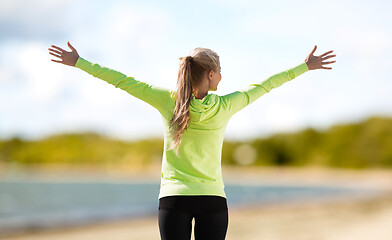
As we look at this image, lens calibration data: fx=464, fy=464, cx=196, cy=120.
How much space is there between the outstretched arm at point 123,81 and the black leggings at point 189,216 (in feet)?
1.45

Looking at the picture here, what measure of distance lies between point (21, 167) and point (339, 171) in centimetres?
7417

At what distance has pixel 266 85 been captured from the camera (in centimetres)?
233

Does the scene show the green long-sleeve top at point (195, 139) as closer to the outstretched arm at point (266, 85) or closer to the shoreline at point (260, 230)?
the outstretched arm at point (266, 85)

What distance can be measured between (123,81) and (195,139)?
456mm

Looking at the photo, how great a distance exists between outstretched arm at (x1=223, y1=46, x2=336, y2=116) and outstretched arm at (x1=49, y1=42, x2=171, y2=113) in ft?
1.00

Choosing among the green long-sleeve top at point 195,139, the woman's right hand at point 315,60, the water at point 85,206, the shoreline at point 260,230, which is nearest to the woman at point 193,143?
the green long-sleeve top at point 195,139

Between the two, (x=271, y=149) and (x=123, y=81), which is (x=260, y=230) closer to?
(x=123, y=81)

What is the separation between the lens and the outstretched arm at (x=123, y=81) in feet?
7.18

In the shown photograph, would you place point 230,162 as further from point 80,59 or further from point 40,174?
point 80,59

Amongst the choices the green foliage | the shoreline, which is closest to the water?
the shoreline

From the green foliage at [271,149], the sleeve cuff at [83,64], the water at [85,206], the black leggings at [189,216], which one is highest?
the green foliage at [271,149]

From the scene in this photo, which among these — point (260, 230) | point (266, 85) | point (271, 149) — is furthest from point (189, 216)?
point (271, 149)

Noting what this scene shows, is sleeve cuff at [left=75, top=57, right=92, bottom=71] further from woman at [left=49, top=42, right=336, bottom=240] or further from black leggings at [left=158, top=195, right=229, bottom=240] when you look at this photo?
black leggings at [left=158, top=195, right=229, bottom=240]

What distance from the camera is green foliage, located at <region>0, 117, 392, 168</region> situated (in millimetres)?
69375
